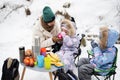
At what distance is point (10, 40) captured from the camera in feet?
18.3

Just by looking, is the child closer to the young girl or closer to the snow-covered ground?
the young girl

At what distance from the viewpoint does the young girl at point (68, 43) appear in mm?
3746

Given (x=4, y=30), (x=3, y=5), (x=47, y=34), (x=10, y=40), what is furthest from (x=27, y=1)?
(x=47, y=34)

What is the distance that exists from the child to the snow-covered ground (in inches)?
60.0

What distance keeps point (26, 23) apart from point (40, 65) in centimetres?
316

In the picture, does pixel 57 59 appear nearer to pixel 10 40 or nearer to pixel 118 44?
pixel 118 44

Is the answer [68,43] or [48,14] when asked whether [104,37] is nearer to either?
[68,43]

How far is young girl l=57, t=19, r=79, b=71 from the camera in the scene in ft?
12.3

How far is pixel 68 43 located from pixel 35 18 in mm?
2733

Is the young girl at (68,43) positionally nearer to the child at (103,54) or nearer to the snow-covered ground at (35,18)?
the child at (103,54)

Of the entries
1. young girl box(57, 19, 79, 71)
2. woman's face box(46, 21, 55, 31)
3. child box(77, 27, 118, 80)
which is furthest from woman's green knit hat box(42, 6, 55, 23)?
child box(77, 27, 118, 80)

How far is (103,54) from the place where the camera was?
10.8 feet

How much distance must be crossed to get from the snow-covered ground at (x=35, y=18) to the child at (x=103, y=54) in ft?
5.00

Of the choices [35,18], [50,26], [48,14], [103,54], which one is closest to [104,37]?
[103,54]
